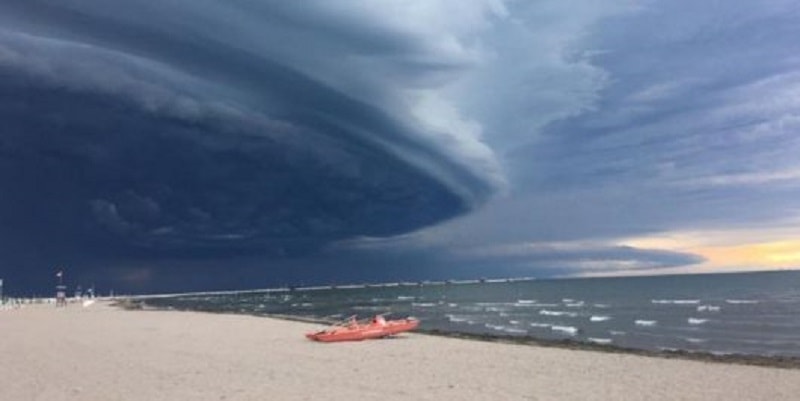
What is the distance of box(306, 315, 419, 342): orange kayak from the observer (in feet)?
93.7

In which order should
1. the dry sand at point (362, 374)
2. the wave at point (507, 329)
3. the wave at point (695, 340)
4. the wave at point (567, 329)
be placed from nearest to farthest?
the dry sand at point (362, 374) → the wave at point (695, 340) → the wave at point (567, 329) → the wave at point (507, 329)

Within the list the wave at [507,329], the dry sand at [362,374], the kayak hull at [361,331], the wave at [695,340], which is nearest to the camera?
the dry sand at [362,374]

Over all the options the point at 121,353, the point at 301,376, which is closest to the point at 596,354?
the point at 301,376

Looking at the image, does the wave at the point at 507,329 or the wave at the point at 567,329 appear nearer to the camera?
the wave at the point at 567,329

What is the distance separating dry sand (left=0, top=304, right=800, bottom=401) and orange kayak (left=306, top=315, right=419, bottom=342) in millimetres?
887

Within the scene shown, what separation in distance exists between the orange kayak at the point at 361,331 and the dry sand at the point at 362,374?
2.91 feet

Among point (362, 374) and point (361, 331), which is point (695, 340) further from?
point (362, 374)

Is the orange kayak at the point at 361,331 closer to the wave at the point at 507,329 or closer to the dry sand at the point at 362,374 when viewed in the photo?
the dry sand at the point at 362,374

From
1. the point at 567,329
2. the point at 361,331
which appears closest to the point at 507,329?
the point at 567,329

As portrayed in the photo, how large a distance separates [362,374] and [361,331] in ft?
38.0

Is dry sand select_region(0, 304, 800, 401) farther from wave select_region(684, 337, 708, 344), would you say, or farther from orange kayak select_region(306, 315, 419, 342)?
wave select_region(684, 337, 708, 344)

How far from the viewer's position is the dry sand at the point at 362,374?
14.8 meters

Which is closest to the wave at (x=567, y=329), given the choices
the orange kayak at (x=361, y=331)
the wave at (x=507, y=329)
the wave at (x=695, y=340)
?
the wave at (x=507, y=329)

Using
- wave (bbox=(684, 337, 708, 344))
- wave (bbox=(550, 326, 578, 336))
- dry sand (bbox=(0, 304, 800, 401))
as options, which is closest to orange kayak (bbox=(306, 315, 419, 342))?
dry sand (bbox=(0, 304, 800, 401))
